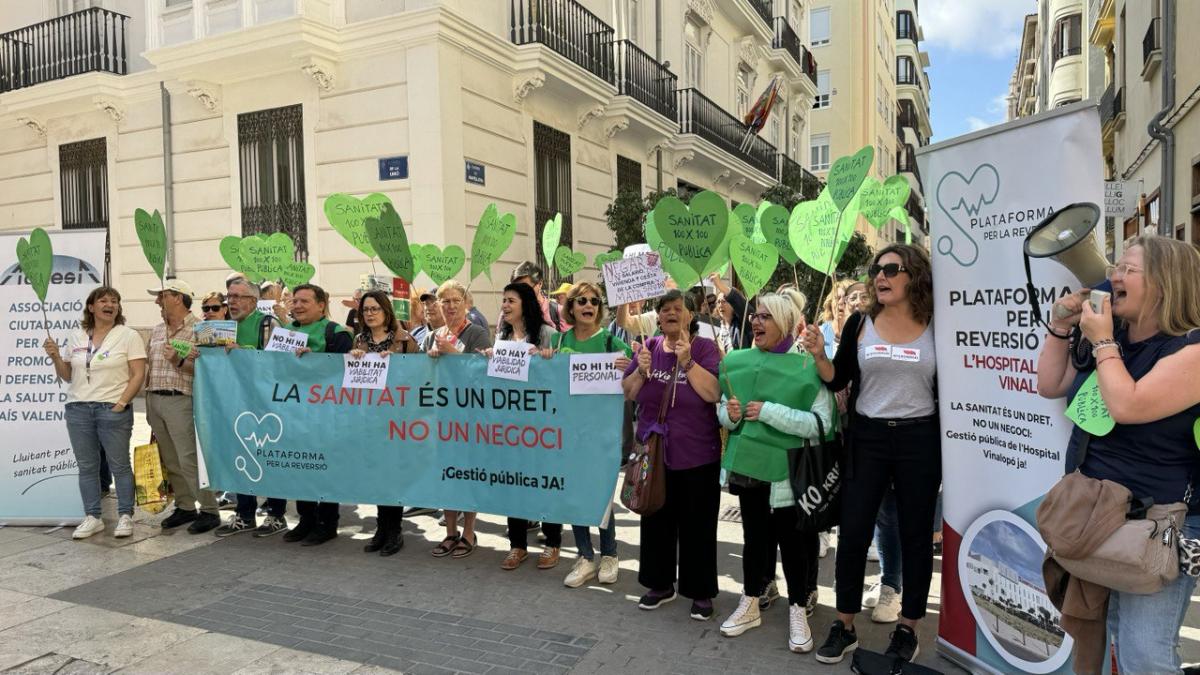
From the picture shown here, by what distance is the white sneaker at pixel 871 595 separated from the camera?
14.8 ft

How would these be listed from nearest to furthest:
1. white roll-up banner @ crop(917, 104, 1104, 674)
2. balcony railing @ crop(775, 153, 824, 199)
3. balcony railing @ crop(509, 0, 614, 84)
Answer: white roll-up banner @ crop(917, 104, 1104, 674) < balcony railing @ crop(509, 0, 614, 84) < balcony railing @ crop(775, 153, 824, 199)

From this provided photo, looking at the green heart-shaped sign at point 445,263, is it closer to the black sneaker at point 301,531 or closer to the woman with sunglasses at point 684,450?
the black sneaker at point 301,531

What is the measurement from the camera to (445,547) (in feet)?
18.3

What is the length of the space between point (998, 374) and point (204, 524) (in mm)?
5687

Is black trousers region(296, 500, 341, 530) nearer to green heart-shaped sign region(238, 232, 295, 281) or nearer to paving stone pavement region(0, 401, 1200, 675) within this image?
paving stone pavement region(0, 401, 1200, 675)

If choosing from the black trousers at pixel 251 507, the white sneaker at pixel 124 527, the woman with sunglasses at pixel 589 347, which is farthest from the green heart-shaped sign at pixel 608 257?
the white sneaker at pixel 124 527

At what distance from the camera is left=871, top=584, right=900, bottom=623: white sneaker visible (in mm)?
4230

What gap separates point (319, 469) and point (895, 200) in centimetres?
461

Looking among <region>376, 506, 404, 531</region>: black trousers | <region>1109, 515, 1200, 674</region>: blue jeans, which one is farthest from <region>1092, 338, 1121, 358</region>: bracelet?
<region>376, 506, 404, 531</region>: black trousers

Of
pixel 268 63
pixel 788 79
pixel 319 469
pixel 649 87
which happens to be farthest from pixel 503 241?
pixel 788 79

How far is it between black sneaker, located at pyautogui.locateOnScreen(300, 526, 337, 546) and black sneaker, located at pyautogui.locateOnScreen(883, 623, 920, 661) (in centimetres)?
403

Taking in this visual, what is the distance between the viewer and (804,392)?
157 inches

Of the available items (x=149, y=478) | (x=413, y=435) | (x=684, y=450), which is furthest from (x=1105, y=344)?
(x=149, y=478)

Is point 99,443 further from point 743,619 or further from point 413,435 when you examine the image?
point 743,619
